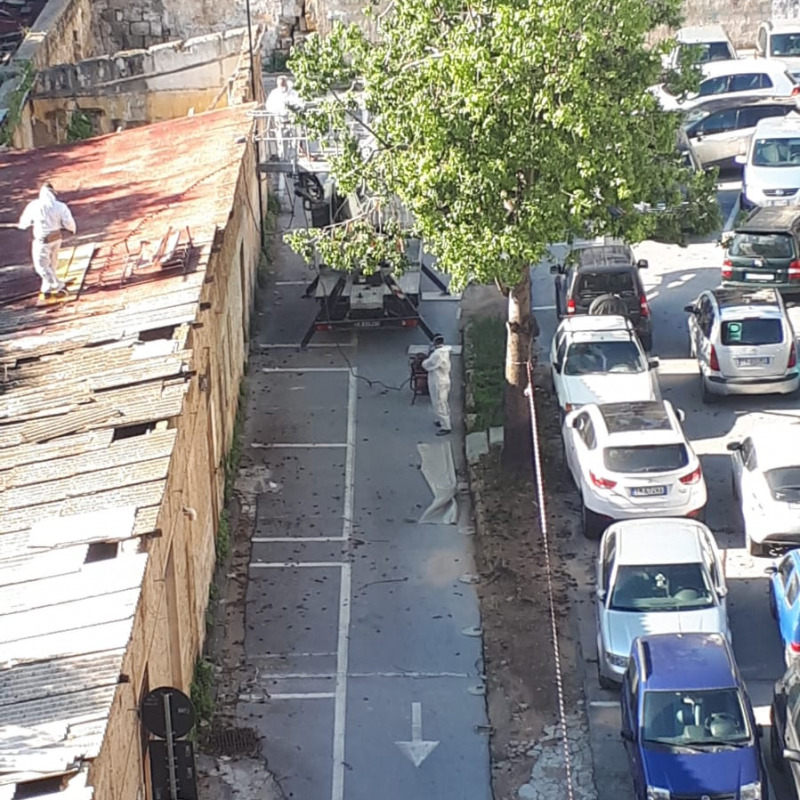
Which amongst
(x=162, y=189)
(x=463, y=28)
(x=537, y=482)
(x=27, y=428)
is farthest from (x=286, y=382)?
(x=27, y=428)

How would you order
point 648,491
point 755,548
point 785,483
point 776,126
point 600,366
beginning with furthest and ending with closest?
point 776,126 < point 600,366 < point 648,491 < point 755,548 < point 785,483

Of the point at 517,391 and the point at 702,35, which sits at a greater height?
the point at 702,35

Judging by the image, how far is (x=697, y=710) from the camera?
1593cm

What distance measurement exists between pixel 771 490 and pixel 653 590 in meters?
2.89

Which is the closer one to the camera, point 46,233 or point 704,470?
point 46,233

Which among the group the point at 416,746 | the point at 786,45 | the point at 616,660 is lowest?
the point at 416,746

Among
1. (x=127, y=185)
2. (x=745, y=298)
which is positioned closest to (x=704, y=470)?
(x=745, y=298)

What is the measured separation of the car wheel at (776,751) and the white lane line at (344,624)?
4.42 meters

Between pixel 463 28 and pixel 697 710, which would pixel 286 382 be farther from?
pixel 697 710

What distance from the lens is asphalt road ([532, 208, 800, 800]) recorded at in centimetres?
1780

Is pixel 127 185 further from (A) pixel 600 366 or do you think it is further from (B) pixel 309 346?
(A) pixel 600 366

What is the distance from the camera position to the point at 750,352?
2464 cm

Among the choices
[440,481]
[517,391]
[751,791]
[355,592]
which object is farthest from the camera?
[440,481]

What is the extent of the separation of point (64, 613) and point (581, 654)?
7981 mm
